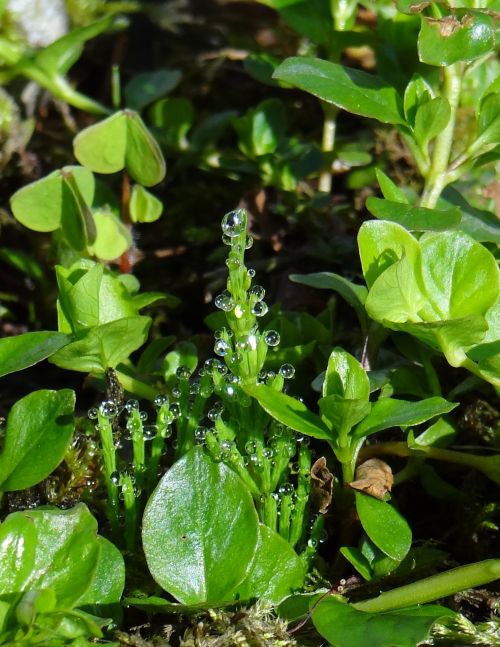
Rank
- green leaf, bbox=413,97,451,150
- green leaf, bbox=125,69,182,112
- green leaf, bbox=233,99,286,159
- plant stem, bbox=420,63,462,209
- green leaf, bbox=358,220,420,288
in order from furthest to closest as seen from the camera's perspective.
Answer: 1. green leaf, bbox=125,69,182,112
2. green leaf, bbox=233,99,286,159
3. plant stem, bbox=420,63,462,209
4. green leaf, bbox=413,97,451,150
5. green leaf, bbox=358,220,420,288

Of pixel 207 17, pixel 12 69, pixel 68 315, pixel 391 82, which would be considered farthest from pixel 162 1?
pixel 68 315

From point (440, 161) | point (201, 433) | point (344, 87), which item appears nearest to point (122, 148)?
point (344, 87)

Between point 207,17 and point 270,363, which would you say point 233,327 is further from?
point 207,17

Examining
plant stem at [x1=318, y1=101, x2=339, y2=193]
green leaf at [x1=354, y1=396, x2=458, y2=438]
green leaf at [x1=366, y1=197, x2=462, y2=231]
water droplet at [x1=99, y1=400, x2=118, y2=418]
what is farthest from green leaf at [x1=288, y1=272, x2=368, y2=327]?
plant stem at [x1=318, y1=101, x2=339, y2=193]

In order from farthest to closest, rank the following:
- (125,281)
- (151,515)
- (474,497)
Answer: (125,281), (474,497), (151,515)

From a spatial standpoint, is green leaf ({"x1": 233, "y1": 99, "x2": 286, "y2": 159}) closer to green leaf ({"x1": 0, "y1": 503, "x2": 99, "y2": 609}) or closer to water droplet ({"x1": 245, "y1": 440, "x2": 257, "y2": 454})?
water droplet ({"x1": 245, "y1": 440, "x2": 257, "y2": 454})
